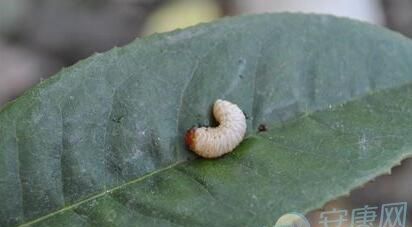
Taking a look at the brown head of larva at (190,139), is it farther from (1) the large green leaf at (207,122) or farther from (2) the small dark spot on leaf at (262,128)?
(2) the small dark spot on leaf at (262,128)

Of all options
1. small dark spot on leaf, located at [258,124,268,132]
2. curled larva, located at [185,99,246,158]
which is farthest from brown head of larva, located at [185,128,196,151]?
small dark spot on leaf, located at [258,124,268,132]

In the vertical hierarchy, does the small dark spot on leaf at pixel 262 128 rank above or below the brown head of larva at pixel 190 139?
above

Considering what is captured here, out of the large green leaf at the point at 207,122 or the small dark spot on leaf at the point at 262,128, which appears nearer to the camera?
the large green leaf at the point at 207,122

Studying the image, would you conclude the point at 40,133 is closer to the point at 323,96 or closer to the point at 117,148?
the point at 117,148

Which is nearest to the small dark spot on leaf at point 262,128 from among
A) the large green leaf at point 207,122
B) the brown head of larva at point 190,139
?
the large green leaf at point 207,122

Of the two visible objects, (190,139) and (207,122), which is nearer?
(190,139)

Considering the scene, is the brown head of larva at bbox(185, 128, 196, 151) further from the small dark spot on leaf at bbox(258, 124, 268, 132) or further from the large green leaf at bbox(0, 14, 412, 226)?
the small dark spot on leaf at bbox(258, 124, 268, 132)
